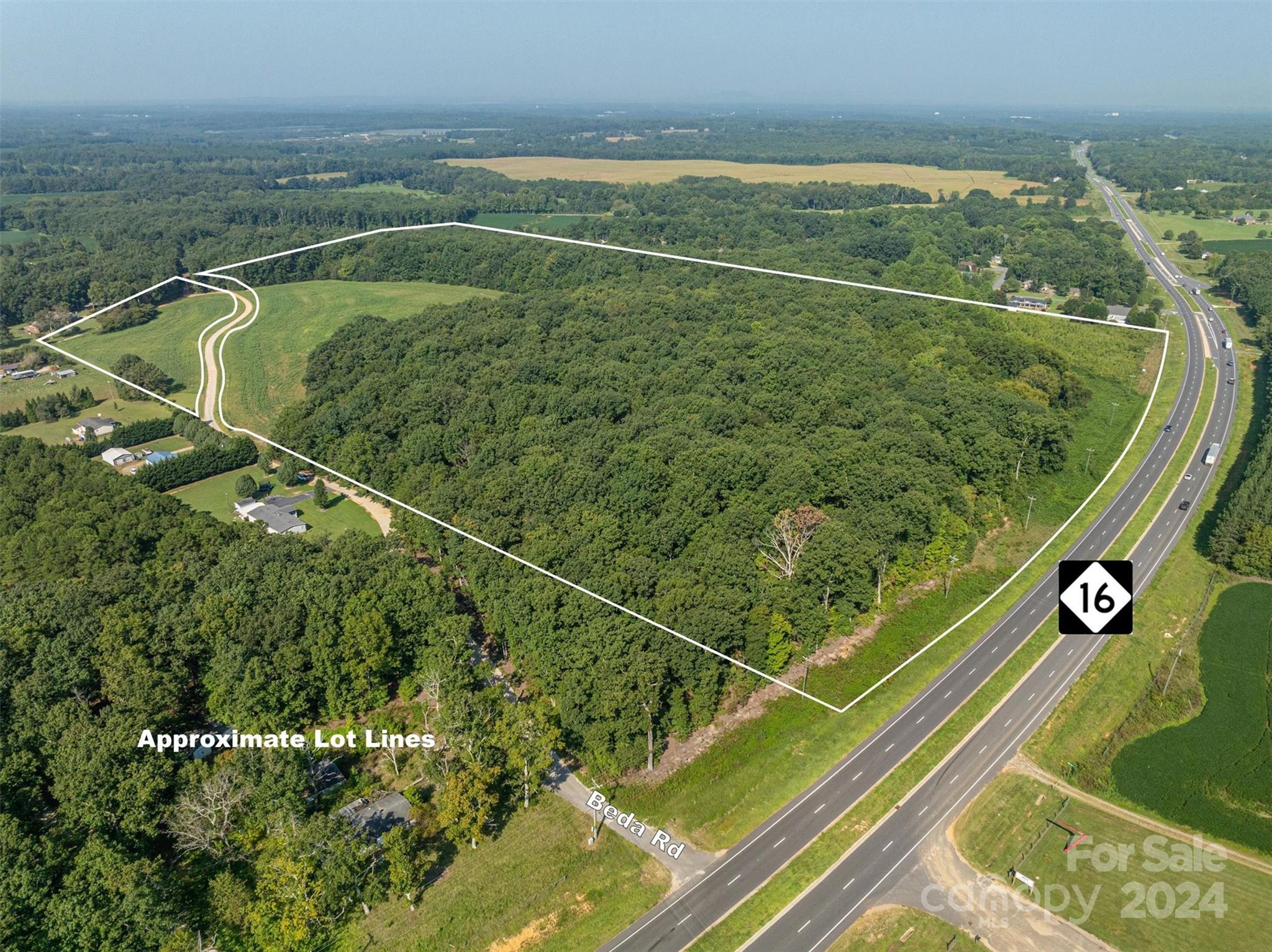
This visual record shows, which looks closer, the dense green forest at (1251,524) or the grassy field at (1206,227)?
the dense green forest at (1251,524)

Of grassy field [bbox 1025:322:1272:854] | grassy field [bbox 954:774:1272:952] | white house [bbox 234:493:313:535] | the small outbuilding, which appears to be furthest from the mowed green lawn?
grassy field [bbox 1025:322:1272:854]

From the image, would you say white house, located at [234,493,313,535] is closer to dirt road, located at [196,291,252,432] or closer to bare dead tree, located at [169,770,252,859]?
dirt road, located at [196,291,252,432]

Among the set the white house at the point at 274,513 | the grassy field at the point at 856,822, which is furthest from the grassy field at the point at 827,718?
the white house at the point at 274,513

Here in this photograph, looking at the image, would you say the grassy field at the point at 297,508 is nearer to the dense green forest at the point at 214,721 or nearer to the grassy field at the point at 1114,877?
the dense green forest at the point at 214,721

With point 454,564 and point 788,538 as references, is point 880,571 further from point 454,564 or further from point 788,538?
point 454,564

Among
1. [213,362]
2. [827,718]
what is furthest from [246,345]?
[827,718]

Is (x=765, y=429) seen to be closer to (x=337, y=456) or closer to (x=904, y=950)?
(x=337, y=456)

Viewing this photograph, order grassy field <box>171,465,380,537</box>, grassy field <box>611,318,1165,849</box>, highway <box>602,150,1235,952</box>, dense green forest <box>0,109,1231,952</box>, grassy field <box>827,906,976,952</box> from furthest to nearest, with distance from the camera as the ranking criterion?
grassy field <box>171,465,380,537</box>, grassy field <box>611,318,1165,849</box>, dense green forest <box>0,109,1231,952</box>, highway <box>602,150,1235,952</box>, grassy field <box>827,906,976,952</box>
